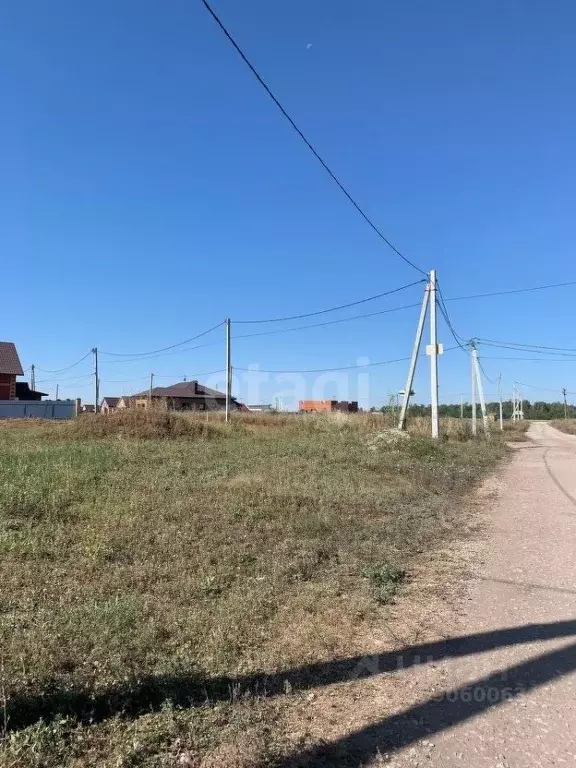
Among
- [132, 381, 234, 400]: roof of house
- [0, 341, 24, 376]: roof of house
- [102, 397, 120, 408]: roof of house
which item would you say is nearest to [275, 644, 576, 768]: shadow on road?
[0, 341, 24, 376]: roof of house

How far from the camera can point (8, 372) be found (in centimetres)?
4522

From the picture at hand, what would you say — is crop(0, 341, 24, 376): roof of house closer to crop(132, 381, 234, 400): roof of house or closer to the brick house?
the brick house

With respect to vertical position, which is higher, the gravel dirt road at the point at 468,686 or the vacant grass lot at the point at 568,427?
the vacant grass lot at the point at 568,427

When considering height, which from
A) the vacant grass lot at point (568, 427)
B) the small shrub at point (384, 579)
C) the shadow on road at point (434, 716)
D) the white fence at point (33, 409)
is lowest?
the shadow on road at point (434, 716)

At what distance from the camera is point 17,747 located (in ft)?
7.66

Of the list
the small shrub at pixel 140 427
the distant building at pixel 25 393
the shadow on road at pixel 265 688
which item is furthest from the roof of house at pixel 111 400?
the shadow on road at pixel 265 688

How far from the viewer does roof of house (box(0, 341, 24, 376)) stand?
45.4 m

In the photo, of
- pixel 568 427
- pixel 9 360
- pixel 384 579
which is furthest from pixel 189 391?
pixel 384 579

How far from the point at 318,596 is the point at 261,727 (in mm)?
1921

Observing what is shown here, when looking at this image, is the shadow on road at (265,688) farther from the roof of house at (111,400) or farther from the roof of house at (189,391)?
the roof of house at (111,400)

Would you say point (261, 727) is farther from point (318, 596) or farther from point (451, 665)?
point (318, 596)

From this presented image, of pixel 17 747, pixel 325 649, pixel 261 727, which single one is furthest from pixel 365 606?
pixel 17 747

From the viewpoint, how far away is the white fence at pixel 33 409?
133ft

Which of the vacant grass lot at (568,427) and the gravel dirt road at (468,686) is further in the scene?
the vacant grass lot at (568,427)
